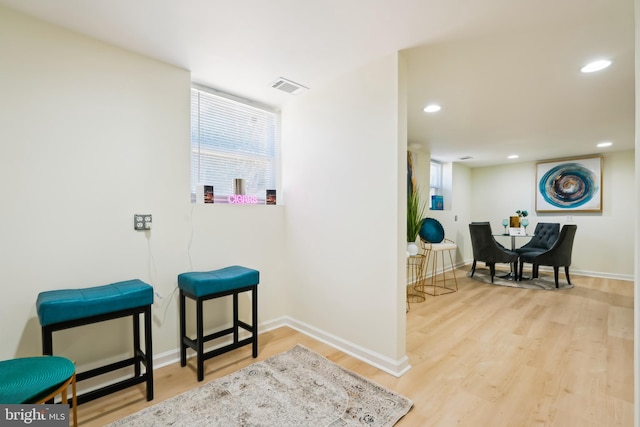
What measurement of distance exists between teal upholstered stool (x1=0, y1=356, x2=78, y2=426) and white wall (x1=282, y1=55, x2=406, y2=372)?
5.86 ft

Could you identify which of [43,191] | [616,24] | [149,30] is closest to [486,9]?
[616,24]

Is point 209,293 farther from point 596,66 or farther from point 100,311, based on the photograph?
point 596,66

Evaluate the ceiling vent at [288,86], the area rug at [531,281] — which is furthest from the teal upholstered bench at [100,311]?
the area rug at [531,281]

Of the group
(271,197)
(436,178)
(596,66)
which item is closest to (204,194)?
(271,197)

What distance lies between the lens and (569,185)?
541 centimetres

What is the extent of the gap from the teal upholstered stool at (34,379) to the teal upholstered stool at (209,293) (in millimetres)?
763

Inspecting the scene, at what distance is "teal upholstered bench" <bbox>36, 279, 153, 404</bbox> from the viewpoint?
4.83ft

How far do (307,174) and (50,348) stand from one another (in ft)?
7.01

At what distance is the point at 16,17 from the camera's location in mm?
1655

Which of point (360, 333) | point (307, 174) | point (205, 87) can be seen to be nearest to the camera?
point (360, 333)

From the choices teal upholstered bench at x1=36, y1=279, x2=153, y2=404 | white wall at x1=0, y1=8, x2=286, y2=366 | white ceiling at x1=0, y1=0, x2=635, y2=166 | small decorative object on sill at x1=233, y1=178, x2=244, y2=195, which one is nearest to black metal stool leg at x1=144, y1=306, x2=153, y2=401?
teal upholstered bench at x1=36, y1=279, x2=153, y2=404

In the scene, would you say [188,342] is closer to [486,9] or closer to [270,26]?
[270,26]

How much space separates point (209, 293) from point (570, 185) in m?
6.59

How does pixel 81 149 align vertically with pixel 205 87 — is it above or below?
below
